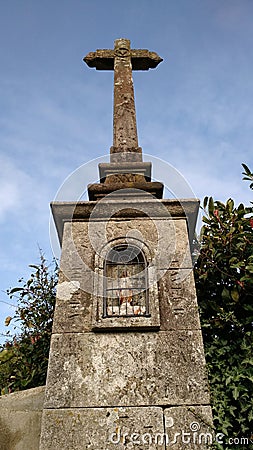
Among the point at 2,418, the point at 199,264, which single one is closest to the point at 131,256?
the point at 199,264

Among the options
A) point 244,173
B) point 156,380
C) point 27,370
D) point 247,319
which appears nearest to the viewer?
point 156,380

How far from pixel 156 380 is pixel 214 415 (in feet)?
1.57

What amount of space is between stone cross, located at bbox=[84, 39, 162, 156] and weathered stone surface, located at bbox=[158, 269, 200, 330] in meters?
1.53

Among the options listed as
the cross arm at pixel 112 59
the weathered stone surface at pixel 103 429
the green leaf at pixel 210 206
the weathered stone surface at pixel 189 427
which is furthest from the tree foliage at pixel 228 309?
the cross arm at pixel 112 59

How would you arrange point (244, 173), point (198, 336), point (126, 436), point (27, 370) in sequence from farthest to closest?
point (244, 173) → point (27, 370) → point (198, 336) → point (126, 436)

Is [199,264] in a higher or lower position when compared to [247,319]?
higher

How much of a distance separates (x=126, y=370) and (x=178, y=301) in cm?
65

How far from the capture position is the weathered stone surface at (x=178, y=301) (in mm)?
2990

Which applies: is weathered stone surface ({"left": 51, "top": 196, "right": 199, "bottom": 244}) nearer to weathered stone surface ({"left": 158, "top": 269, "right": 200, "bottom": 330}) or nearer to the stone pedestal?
the stone pedestal

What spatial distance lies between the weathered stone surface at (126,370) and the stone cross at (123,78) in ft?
6.68

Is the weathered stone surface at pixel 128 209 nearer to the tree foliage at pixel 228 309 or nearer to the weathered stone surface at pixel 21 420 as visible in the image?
the tree foliage at pixel 228 309

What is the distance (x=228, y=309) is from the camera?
3.51m

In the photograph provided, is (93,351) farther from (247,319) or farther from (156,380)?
(247,319)

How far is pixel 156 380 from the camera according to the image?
2742 millimetres
